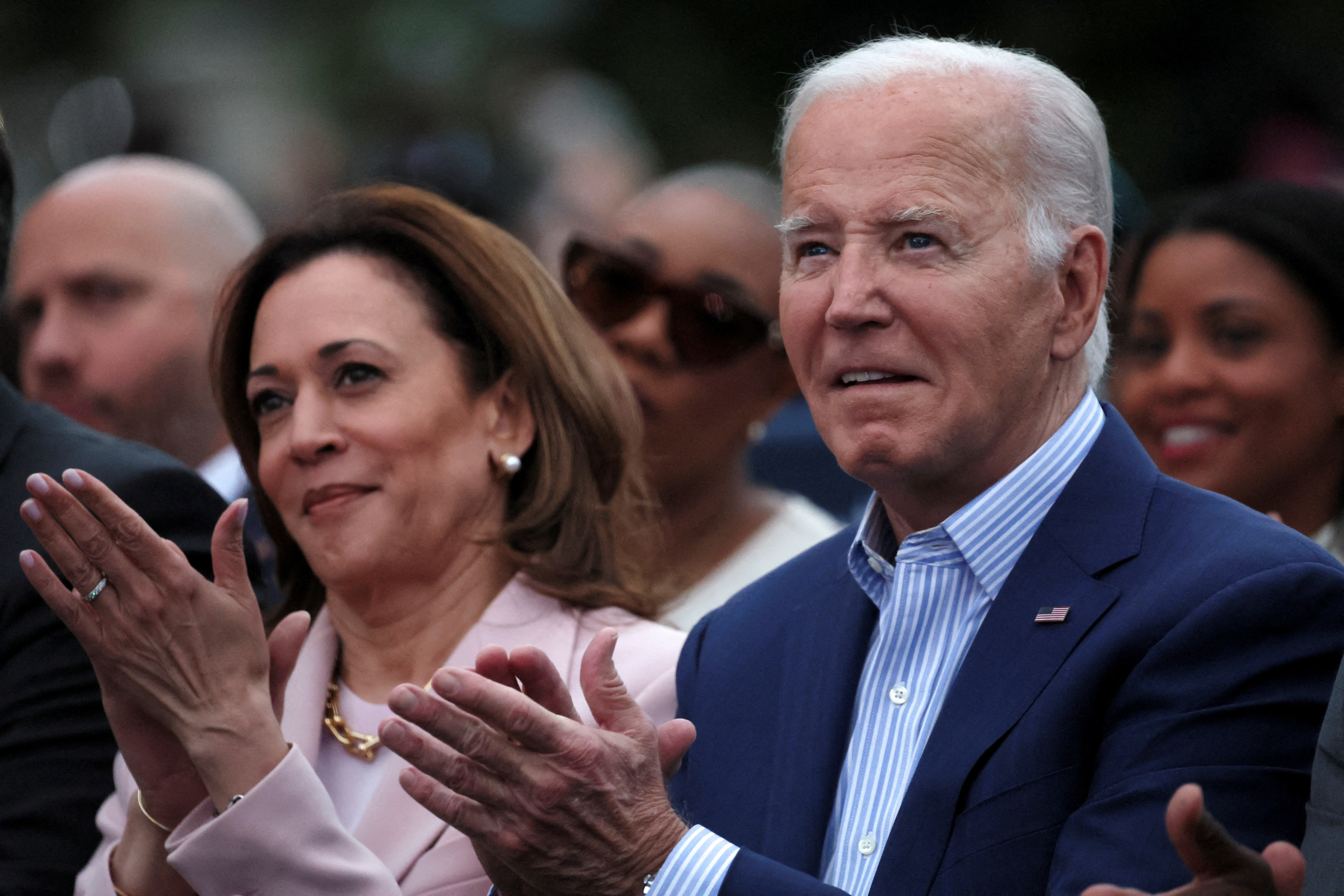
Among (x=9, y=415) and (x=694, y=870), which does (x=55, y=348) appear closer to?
(x=9, y=415)

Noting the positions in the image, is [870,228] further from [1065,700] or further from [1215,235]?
[1215,235]

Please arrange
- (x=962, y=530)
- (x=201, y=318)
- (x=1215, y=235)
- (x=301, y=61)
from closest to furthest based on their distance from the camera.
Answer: (x=962, y=530) → (x=1215, y=235) → (x=201, y=318) → (x=301, y=61)

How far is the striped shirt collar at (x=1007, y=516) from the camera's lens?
9.48 ft

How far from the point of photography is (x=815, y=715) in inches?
118

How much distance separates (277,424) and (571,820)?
5.24ft

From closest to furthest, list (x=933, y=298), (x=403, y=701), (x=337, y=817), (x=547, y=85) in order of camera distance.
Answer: (x=403, y=701), (x=933, y=298), (x=337, y=817), (x=547, y=85)

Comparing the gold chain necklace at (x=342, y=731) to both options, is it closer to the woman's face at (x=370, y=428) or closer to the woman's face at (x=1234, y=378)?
the woman's face at (x=370, y=428)

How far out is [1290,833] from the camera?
2.52m

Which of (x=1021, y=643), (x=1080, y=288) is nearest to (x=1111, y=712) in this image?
(x=1021, y=643)

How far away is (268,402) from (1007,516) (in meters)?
1.77

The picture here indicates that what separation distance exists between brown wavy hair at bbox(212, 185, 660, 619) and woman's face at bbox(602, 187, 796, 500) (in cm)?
124

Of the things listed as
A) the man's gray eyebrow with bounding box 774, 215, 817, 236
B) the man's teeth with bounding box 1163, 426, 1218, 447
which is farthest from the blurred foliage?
the man's gray eyebrow with bounding box 774, 215, 817, 236

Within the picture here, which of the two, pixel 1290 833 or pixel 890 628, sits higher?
pixel 890 628

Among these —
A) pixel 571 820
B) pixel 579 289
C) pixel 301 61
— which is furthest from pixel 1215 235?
pixel 301 61
